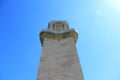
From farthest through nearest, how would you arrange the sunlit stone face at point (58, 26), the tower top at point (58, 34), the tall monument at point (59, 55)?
the sunlit stone face at point (58, 26) → the tower top at point (58, 34) → the tall monument at point (59, 55)

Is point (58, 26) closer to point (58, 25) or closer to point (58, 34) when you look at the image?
point (58, 25)

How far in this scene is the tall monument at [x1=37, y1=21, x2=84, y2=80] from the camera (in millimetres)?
9238

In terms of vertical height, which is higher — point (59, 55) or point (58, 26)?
point (58, 26)

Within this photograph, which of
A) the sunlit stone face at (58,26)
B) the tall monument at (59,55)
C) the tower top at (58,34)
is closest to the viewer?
the tall monument at (59,55)

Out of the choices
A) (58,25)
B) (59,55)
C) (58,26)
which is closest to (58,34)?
(58,26)

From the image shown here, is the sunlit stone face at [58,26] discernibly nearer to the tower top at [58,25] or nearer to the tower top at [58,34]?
the tower top at [58,25]

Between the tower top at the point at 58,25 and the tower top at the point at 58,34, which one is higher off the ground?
the tower top at the point at 58,25

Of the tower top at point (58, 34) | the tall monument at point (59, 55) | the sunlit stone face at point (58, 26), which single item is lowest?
the tall monument at point (59, 55)

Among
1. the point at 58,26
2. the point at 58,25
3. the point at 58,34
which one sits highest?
the point at 58,25

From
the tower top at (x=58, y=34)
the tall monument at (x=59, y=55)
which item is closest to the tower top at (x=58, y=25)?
the tall monument at (x=59, y=55)

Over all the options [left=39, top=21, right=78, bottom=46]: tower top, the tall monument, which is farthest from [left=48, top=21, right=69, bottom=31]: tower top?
[left=39, top=21, right=78, bottom=46]: tower top

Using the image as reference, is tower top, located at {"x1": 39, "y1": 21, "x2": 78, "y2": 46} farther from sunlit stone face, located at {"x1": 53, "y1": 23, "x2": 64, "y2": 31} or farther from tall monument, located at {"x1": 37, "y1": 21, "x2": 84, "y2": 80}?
sunlit stone face, located at {"x1": 53, "y1": 23, "x2": 64, "y2": 31}

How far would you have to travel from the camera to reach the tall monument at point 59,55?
9.24 metres

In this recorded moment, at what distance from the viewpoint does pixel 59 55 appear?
1053cm
